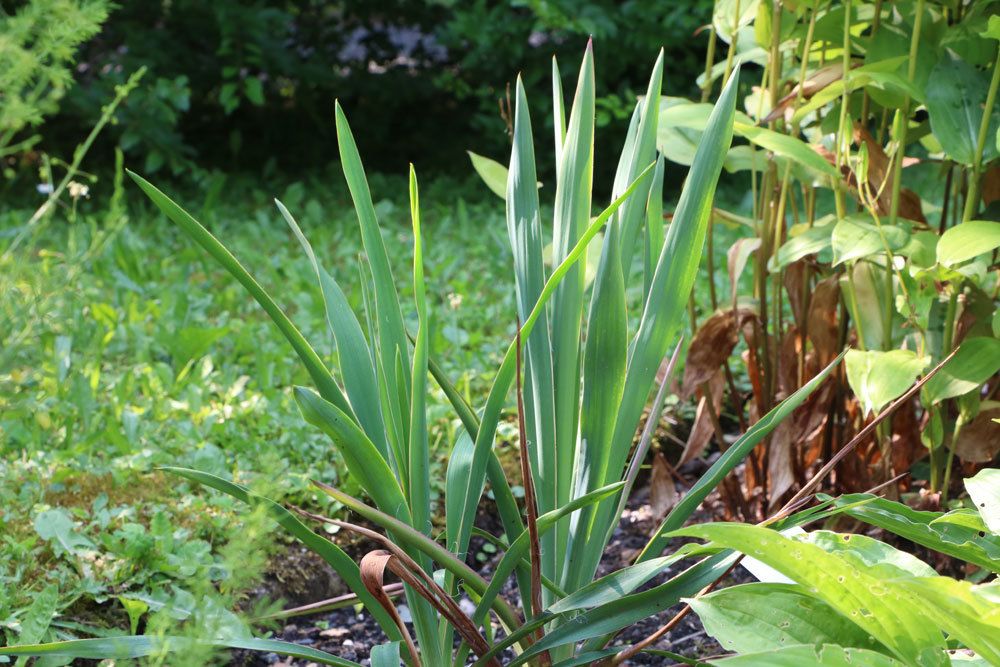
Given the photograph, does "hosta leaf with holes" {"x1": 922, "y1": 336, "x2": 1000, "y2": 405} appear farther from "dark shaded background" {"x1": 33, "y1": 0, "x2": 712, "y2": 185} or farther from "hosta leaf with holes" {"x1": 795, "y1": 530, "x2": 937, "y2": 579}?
"dark shaded background" {"x1": 33, "y1": 0, "x2": 712, "y2": 185}

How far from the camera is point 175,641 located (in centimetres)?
86

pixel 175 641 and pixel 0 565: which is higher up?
pixel 175 641

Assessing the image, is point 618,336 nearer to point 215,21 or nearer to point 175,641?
point 175,641

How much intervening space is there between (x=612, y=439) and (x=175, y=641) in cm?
52

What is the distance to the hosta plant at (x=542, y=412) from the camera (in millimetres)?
1025

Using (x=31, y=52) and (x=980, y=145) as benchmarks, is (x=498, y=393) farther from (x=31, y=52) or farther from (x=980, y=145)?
(x=980, y=145)

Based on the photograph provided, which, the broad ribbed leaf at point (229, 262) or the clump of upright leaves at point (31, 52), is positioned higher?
the clump of upright leaves at point (31, 52)

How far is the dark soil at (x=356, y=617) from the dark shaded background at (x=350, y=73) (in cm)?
240

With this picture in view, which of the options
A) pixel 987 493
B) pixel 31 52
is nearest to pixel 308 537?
pixel 31 52

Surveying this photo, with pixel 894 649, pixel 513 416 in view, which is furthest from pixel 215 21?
pixel 894 649

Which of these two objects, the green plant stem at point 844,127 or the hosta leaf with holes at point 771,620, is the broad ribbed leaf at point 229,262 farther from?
the green plant stem at point 844,127

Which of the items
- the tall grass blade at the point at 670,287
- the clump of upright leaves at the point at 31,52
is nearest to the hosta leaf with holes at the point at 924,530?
the tall grass blade at the point at 670,287

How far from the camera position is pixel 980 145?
1.35 m

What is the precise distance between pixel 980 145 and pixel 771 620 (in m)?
0.76
